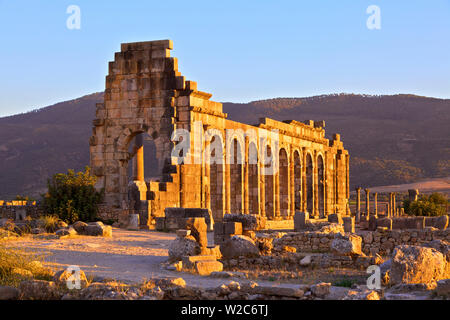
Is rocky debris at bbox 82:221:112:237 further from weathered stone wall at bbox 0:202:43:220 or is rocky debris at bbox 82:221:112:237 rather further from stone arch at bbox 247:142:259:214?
stone arch at bbox 247:142:259:214

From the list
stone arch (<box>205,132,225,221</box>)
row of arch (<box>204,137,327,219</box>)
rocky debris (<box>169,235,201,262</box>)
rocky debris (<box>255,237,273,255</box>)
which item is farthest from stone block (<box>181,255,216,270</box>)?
stone arch (<box>205,132,225,221</box>)

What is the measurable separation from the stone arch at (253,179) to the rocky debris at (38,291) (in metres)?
23.8

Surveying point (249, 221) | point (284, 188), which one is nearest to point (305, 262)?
point (249, 221)

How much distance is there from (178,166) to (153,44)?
490cm

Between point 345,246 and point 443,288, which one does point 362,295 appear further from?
point 345,246

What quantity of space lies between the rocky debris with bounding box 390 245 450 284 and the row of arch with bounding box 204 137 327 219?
51.9 ft

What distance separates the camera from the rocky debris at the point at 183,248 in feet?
49.9

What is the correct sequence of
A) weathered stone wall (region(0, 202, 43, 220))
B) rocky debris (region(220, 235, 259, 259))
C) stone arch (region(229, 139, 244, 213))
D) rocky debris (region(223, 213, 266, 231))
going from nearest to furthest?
rocky debris (region(220, 235, 259, 259)) < rocky debris (region(223, 213, 266, 231)) < weathered stone wall (region(0, 202, 43, 220)) < stone arch (region(229, 139, 244, 213))

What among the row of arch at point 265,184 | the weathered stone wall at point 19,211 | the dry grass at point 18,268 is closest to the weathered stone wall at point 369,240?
the dry grass at point 18,268

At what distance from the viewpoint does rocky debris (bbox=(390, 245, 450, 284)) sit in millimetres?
12422

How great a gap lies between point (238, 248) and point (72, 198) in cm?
1113

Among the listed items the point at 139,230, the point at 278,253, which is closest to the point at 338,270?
the point at 278,253

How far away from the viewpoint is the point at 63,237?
19000 millimetres
